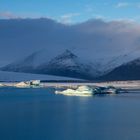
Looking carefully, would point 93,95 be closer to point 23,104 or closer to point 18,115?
point 23,104

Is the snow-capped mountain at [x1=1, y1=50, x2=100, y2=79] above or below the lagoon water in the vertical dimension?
above

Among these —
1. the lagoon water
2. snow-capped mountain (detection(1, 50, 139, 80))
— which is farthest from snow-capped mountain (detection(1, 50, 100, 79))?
the lagoon water

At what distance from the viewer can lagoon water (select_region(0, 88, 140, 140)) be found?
27453 mm

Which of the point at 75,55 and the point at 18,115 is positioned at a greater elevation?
the point at 75,55

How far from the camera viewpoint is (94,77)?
110m

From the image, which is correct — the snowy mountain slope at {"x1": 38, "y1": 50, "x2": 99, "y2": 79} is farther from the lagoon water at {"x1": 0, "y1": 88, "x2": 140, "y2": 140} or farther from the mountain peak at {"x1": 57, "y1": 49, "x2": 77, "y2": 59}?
the lagoon water at {"x1": 0, "y1": 88, "x2": 140, "y2": 140}

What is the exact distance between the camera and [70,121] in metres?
32.2

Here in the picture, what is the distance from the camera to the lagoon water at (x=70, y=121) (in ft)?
90.1

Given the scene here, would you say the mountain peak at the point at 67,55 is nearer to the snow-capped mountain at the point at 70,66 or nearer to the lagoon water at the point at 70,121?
the snow-capped mountain at the point at 70,66

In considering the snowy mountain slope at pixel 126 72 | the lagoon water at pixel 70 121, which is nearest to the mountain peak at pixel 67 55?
the snowy mountain slope at pixel 126 72

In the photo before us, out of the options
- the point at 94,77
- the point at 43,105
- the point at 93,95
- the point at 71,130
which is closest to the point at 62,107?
the point at 43,105

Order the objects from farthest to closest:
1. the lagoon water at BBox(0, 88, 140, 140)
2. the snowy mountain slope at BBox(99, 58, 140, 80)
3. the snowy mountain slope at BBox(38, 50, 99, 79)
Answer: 1. the snowy mountain slope at BBox(38, 50, 99, 79)
2. the snowy mountain slope at BBox(99, 58, 140, 80)
3. the lagoon water at BBox(0, 88, 140, 140)

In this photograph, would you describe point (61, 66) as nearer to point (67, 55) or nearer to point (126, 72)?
point (67, 55)

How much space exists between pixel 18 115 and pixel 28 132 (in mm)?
6862
